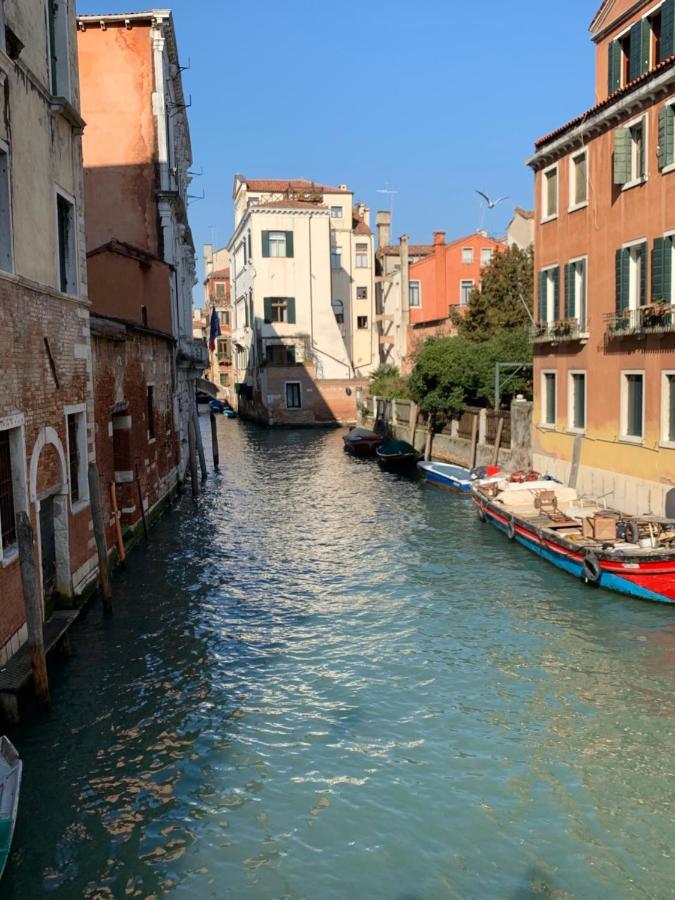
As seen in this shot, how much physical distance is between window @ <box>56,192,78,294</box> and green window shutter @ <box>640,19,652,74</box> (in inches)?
431

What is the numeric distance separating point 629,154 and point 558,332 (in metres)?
4.13

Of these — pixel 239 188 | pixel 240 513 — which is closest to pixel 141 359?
pixel 240 513

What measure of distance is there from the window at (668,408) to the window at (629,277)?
174 cm

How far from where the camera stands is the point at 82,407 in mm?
11648

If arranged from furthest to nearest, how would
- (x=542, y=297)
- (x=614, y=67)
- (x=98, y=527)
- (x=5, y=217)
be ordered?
(x=542, y=297) < (x=614, y=67) < (x=98, y=527) < (x=5, y=217)

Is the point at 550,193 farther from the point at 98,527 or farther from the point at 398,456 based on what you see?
the point at 98,527

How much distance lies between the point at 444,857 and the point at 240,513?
15145 mm

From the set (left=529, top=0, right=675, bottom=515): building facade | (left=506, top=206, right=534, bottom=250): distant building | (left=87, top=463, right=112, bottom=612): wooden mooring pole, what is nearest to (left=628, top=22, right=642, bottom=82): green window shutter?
(left=529, top=0, right=675, bottom=515): building facade

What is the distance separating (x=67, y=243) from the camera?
11398 mm

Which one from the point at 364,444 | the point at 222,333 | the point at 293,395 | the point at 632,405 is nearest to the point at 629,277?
the point at 632,405

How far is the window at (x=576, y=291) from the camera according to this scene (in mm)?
17766

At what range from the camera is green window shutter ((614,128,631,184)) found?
51.1 ft

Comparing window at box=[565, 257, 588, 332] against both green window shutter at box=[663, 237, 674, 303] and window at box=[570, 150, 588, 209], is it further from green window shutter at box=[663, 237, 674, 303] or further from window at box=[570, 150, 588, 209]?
green window shutter at box=[663, 237, 674, 303]

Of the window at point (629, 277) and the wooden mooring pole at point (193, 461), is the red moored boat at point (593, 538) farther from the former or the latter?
the wooden mooring pole at point (193, 461)
